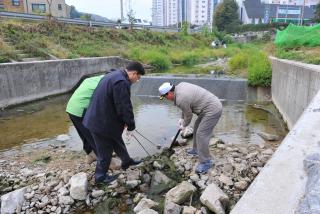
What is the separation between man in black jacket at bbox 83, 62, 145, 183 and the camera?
421 cm

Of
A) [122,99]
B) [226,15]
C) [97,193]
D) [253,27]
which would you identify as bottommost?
[97,193]

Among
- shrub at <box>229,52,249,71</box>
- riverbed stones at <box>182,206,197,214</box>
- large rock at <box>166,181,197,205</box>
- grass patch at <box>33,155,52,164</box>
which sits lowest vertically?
grass patch at <box>33,155,52,164</box>

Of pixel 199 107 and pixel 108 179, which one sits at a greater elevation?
pixel 199 107

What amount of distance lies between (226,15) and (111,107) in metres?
58.7

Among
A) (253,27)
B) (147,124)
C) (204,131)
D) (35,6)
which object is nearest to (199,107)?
(204,131)

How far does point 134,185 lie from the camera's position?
4.75 metres

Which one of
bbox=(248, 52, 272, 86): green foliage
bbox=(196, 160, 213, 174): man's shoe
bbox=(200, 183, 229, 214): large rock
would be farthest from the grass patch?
bbox=(248, 52, 272, 86): green foliage

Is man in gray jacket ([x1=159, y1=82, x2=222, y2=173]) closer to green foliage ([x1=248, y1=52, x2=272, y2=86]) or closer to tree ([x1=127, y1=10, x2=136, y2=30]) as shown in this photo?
green foliage ([x1=248, y1=52, x2=272, y2=86])

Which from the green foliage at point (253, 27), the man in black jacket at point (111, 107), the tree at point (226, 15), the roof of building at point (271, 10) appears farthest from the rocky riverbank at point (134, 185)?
the roof of building at point (271, 10)

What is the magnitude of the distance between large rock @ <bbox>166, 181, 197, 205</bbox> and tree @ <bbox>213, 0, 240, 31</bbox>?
191 feet

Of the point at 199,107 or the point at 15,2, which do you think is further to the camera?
the point at 15,2

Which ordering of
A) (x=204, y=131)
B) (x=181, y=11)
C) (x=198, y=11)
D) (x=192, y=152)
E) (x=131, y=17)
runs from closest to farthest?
(x=204, y=131) < (x=192, y=152) < (x=131, y=17) < (x=198, y=11) < (x=181, y=11)

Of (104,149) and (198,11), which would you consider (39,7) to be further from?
(198,11)

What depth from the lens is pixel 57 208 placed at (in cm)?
430
